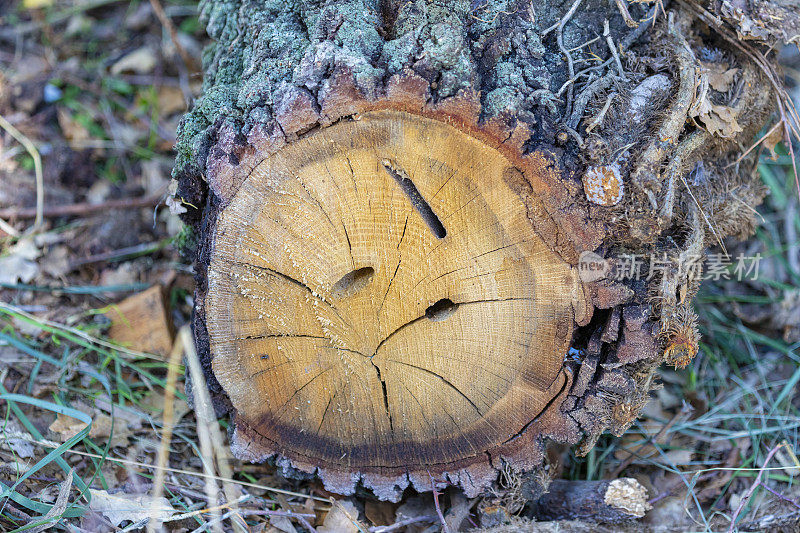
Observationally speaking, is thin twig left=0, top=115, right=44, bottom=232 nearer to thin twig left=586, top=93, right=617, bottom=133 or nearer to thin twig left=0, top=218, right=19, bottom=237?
thin twig left=0, top=218, right=19, bottom=237

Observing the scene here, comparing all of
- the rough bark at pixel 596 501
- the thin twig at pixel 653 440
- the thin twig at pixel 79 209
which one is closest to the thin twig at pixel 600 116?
the rough bark at pixel 596 501

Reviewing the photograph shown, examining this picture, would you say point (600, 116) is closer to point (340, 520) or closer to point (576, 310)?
point (576, 310)

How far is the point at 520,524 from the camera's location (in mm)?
1836

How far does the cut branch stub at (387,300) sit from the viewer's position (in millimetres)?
1667

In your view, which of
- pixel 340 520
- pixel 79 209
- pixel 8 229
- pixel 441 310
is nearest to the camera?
pixel 441 310

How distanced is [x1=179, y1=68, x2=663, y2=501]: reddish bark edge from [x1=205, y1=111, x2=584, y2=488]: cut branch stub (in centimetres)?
3

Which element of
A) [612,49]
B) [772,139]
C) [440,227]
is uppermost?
[612,49]

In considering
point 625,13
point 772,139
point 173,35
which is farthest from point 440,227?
point 173,35

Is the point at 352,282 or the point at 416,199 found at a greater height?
the point at 416,199

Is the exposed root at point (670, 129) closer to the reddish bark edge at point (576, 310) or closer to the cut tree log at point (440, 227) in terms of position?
the cut tree log at point (440, 227)

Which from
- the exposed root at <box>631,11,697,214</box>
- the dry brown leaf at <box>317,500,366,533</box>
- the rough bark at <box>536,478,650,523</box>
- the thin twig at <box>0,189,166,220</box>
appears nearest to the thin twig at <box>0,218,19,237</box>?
the thin twig at <box>0,189,166,220</box>

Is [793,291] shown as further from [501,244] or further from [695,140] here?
[501,244]

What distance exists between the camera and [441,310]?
1.80 metres

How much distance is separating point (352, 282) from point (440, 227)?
312 mm
